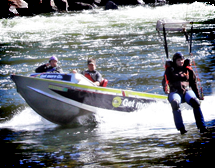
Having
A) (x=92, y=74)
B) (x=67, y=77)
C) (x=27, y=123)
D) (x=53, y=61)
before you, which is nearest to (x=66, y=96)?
(x=67, y=77)

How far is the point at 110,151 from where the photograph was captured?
19.8 feet

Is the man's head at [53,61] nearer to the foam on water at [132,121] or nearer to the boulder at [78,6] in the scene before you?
the foam on water at [132,121]

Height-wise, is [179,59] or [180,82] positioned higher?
[179,59]

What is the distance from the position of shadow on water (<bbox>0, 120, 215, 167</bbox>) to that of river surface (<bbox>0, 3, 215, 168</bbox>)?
0.02 metres

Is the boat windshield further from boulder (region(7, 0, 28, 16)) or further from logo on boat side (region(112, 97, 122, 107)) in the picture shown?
boulder (region(7, 0, 28, 16))

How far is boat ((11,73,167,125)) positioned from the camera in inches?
343

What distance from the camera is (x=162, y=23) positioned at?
938cm

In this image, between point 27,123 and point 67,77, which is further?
point 27,123

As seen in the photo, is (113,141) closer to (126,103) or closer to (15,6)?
(126,103)

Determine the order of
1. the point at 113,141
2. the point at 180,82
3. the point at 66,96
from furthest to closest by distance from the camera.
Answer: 1. the point at 66,96
2. the point at 180,82
3. the point at 113,141

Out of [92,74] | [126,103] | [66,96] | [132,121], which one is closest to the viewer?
[66,96]

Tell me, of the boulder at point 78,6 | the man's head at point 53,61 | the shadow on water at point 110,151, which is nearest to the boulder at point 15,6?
the boulder at point 78,6

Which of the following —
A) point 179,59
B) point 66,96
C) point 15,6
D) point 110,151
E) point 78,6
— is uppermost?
point 15,6

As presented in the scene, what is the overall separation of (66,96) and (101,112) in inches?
42.3
